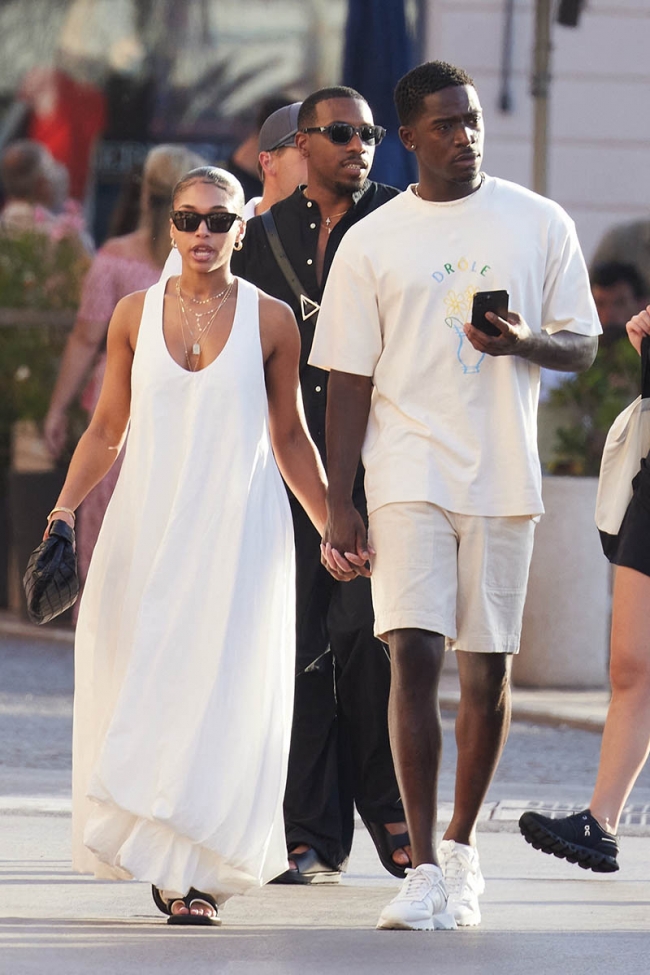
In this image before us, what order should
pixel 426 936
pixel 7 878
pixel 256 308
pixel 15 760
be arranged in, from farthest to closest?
pixel 15 760 → pixel 7 878 → pixel 256 308 → pixel 426 936

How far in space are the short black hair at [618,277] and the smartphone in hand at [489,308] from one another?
8.05 metres

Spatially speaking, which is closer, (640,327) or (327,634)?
(640,327)

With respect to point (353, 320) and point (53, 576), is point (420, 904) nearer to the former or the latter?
point (53, 576)

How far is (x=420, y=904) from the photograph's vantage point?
538cm

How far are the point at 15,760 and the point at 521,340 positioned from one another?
11.9 ft

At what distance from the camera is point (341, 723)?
6.52 m

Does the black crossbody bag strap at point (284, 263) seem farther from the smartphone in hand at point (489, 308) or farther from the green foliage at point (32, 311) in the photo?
the green foliage at point (32, 311)

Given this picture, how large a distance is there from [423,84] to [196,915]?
6.71 feet

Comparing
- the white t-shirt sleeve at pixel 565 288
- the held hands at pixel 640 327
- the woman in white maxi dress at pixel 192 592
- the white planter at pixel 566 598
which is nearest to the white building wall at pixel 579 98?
the white planter at pixel 566 598

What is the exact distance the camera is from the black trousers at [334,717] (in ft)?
20.8

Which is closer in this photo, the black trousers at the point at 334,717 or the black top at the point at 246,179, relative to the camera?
the black trousers at the point at 334,717

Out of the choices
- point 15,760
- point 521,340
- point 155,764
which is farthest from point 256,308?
point 15,760

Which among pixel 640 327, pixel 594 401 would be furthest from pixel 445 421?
pixel 594 401

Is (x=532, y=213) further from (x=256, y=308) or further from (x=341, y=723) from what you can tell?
(x=341, y=723)
